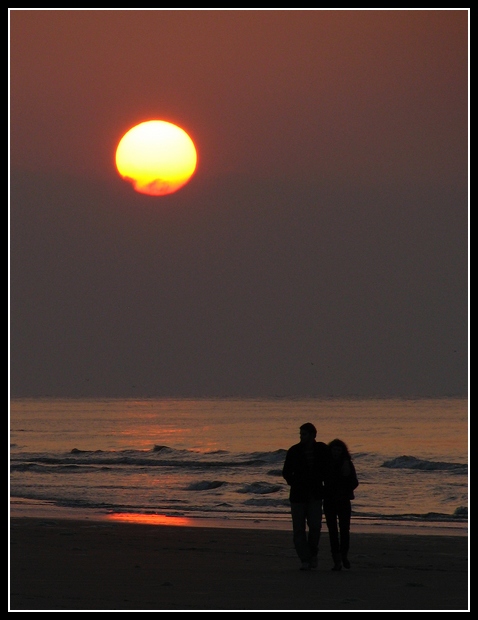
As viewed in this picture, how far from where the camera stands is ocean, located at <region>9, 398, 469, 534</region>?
20.7 metres

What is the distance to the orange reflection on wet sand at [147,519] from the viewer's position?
1722cm

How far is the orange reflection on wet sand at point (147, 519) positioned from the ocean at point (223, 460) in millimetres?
27

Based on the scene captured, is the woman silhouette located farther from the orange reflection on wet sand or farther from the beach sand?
the orange reflection on wet sand

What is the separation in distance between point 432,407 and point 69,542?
2708 inches

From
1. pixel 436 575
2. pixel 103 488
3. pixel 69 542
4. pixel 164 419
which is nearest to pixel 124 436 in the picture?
pixel 164 419

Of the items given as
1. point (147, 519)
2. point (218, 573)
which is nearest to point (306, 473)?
point (218, 573)

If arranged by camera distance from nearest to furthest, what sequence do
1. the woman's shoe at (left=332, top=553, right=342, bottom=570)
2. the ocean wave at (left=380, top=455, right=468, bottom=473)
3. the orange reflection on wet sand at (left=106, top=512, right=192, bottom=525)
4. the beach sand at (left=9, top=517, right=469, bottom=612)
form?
the beach sand at (left=9, top=517, right=469, bottom=612) < the woman's shoe at (left=332, top=553, right=342, bottom=570) < the orange reflection on wet sand at (left=106, top=512, right=192, bottom=525) < the ocean wave at (left=380, top=455, right=468, bottom=473)

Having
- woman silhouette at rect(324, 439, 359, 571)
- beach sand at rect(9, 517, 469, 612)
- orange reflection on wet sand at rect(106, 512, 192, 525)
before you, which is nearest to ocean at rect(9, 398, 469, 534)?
orange reflection on wet sand at rect(106, 512, 192, 525)

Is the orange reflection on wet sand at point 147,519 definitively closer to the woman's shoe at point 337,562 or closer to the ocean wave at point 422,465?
the woman's shoe at point 337,562

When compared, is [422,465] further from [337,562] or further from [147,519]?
[337,562]

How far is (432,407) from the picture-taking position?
79.6 metres

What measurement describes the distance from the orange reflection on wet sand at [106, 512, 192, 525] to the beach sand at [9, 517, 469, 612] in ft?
5.38

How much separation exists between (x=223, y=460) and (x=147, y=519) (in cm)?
2181
